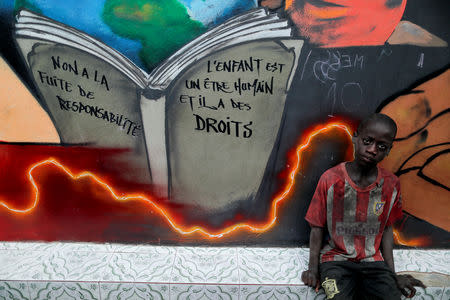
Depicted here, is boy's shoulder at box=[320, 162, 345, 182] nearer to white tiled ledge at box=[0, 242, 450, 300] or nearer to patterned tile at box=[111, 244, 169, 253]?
white tiled ledge at box=[0, 242, 450, 300]

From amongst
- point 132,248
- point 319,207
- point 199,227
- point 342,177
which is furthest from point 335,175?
point 132,248

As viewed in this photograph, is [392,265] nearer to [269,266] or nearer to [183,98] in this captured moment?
[269,266]

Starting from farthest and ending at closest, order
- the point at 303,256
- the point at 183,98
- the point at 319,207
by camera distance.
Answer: the point at 303,256 → the point at 183,98 → the point at 319,207

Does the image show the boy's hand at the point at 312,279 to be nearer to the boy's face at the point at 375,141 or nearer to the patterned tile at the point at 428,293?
the patterned tile at the point at 428,293

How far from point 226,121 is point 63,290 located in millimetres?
1490

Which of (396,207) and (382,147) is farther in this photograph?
(396,207)

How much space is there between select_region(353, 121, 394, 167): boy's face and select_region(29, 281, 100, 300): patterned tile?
5.95 ft

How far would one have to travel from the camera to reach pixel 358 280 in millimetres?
1994

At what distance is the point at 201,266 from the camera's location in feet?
7.30

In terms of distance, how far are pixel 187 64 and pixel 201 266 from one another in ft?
4.38

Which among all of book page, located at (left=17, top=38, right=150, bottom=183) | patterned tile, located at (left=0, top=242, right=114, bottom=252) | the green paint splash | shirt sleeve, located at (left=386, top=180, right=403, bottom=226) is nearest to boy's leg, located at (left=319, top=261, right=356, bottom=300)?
shirt sleeve, located at (left=386, top=180, right=403, bottom=226)

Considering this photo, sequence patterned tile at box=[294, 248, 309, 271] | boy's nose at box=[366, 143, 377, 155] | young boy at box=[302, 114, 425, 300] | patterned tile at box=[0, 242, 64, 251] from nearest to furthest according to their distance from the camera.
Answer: boy's nose at box=[366, 143, 377, 155] < young boy at box=[302, 114, 425, 300] < patterned tile at box=[294, 248, 309, 271] < patterned tile at box=[0, 242, 64, 251]

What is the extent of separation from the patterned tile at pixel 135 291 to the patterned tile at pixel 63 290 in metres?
0.07

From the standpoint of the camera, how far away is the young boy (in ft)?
6.40
